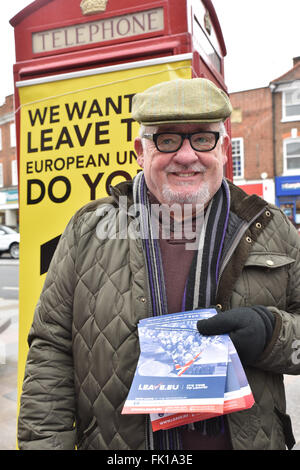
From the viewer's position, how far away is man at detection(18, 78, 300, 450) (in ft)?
4.07

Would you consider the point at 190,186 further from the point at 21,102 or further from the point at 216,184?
the point at 21,102

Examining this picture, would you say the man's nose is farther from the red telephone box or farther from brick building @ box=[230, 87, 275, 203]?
brick building @ box=[230, 87, 275, 203]

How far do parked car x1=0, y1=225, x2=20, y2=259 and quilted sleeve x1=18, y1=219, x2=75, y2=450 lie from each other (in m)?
15.0

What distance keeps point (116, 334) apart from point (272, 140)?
19.2 m

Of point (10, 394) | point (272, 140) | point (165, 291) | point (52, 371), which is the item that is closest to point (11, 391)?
point (10, 394)

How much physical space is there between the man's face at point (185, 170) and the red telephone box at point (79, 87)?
0.80 m

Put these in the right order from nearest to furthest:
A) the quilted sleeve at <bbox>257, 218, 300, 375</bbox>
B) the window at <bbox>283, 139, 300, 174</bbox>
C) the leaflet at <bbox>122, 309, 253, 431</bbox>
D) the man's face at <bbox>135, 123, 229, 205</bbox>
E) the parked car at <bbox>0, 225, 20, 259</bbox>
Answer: the leaflet at <bbox>122, 309, 253, 431</bbox>, the quilted sleeve at <bbox>257, 218, 300, 375</bbox>, the man's face at <bbox>135, 123, 229, 205</bbox>, the parked car at <bbox>0, 225, 20, 259</bbox>, the window at <bbox>283, 139, 300, 174</bbox>

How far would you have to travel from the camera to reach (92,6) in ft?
6.87

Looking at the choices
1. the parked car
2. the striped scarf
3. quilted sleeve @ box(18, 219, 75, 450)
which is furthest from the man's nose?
the parked car

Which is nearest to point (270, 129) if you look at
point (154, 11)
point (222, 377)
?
point (154, 11)

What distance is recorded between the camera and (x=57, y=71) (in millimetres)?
2223

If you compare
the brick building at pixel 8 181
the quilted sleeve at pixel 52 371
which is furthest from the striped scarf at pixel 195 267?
the brick building at pixel 8 181

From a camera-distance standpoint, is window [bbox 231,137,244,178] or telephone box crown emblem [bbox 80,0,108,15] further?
window [bbox 231,137,244,178]

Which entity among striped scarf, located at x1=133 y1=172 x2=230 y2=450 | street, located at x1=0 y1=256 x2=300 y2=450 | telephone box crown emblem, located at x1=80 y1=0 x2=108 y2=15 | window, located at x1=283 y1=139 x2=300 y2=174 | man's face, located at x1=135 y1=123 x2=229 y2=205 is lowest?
street, located at x1=0 y1=256 x2=300 y2=450
